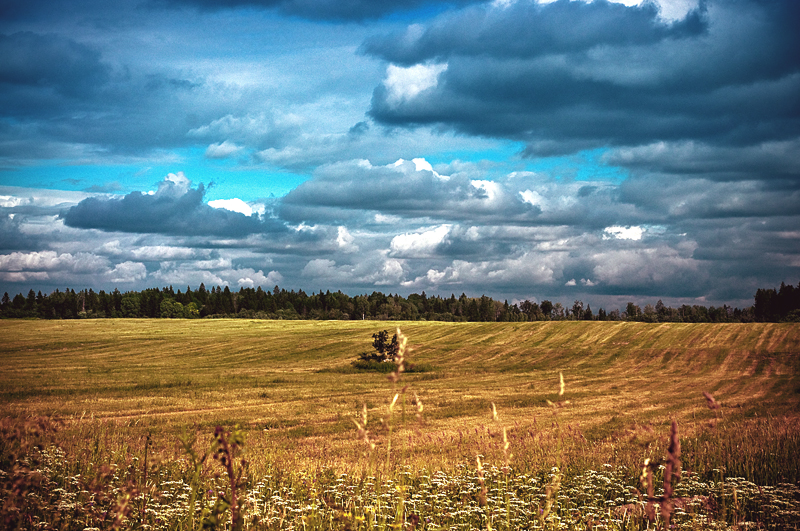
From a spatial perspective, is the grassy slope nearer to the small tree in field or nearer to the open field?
the open field

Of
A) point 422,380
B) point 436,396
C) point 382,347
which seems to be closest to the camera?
point 436,396

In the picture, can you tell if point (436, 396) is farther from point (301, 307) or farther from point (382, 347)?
point (301, 307)

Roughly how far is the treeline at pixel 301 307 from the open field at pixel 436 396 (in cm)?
6094

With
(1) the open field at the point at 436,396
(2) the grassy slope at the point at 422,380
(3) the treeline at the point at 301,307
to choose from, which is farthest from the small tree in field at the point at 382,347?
(3) the treeline at the point at 301,307

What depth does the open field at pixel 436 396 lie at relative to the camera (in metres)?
10.1

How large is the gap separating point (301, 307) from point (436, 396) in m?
125

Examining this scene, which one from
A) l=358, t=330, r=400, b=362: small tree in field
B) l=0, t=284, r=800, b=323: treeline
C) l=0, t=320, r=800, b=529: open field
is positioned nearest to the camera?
l=0, t=320, r=800, b=529: open field

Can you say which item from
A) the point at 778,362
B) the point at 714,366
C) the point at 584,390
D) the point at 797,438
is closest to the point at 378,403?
the point at 584,390

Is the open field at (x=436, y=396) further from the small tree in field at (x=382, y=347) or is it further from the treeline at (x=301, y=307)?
the treeline at (x=301, y=307)

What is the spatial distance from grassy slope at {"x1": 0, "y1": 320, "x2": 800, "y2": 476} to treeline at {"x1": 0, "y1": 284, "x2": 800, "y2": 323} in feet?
198

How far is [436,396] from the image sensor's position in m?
25.8

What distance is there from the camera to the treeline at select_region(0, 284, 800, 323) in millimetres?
128750

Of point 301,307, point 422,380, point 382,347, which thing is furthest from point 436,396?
point 301,307

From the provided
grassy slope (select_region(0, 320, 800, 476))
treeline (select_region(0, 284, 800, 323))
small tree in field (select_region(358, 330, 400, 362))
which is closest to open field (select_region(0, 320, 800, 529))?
grassy slope (select_region(0, 320, 800, 476))
